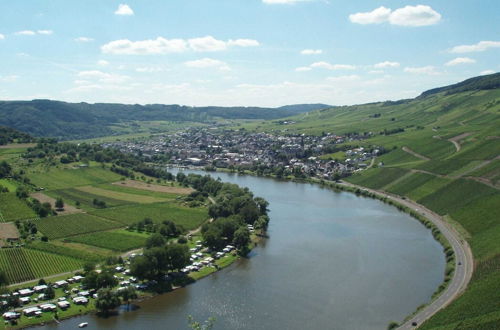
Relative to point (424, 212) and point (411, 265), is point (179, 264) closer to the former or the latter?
point (411, 265)

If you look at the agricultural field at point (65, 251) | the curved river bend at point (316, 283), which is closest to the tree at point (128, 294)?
the curved river bend at point (316, 283)

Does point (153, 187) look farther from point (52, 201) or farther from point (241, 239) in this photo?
point (241, 239)

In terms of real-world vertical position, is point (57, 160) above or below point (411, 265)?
above

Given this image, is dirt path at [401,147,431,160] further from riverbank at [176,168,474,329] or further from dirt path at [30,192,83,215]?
dirt path at [30,192,83,215]

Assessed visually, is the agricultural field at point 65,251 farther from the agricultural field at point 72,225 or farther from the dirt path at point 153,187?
the dirt path at point 153,187

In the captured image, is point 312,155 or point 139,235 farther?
point 312,155

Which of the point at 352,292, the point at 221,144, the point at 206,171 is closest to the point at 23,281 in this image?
the point at 352,292
